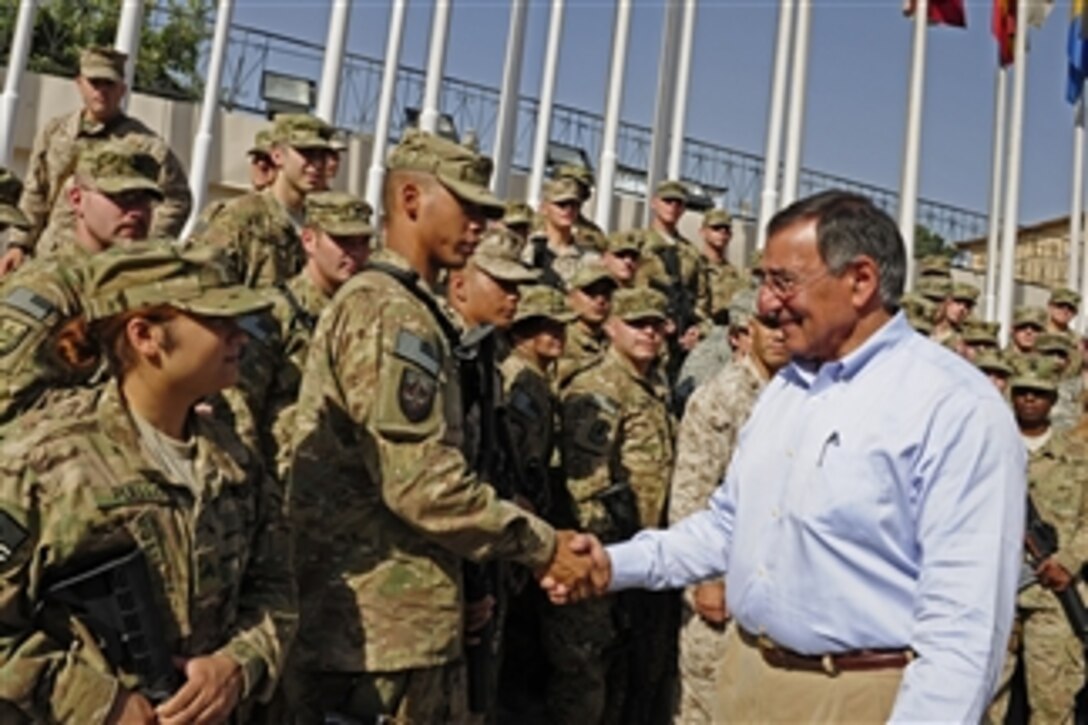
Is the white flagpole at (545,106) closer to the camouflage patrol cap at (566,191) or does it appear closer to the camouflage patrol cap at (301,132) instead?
the camouflage patrol cap at (566,191)

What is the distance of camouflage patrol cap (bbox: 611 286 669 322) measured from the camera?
6.04 metres

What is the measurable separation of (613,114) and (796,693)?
12.2m

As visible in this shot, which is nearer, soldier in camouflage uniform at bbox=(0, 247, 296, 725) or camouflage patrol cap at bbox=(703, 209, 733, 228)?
soldier in camouflage uniform at bbox=(0, 247, 296, 725)

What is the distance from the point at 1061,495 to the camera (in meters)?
6.78

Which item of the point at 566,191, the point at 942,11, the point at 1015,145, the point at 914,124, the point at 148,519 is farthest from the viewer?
the point at 1015,145

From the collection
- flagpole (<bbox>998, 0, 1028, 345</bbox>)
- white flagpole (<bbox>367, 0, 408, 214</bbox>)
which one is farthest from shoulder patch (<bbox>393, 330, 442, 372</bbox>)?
flagpole (<bbox>998, 0, 1028, 345</bbox>)

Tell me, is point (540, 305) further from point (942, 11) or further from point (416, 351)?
point (942, 11)

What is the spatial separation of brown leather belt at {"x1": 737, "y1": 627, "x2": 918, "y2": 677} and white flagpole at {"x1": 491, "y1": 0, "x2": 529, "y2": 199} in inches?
422

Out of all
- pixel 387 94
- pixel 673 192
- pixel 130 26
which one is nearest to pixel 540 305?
pixel 673 192

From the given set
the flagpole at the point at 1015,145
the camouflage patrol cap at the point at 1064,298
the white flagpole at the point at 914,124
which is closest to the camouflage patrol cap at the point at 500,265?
the camouflage patrol cap at the point at 1064,298

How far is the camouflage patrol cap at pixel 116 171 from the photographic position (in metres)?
4.39

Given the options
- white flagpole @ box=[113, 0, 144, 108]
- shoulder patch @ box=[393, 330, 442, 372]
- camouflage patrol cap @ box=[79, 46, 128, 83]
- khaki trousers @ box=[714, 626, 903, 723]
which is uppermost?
white flagpole @ box=[113, 0, 144, 108]

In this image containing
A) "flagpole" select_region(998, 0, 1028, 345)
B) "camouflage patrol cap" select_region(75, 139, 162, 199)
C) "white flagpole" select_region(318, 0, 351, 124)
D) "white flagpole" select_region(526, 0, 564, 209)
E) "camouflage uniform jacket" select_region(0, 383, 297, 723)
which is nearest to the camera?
"camouflage uniform jacket" select_region(0, 383, 297, 723)

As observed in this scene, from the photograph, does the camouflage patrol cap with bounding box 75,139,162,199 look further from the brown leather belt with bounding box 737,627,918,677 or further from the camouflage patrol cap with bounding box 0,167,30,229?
the brown leather belt with bounding box 737,627,918,677
